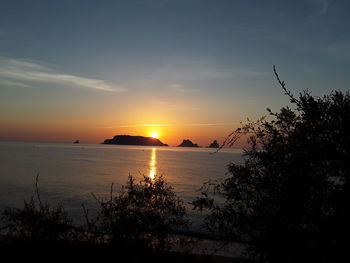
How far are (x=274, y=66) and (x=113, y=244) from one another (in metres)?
8.65

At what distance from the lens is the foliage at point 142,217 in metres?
13.6

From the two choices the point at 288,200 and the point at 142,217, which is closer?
the point at 288,200

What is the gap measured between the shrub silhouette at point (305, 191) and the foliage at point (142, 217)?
4.27 m

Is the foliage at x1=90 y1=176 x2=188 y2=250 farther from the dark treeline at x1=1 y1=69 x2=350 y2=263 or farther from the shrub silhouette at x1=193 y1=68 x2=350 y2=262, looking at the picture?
the shrub silhouette at x1=193 y1=68 x2=350 y2=262

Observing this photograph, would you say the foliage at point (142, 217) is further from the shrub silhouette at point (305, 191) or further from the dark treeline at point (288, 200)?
the shrub silhouette at point (305, 191)

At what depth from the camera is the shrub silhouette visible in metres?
8.98

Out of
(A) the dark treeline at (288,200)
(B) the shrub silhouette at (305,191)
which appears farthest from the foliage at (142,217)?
(B) the shrub silhouette at (305,191)

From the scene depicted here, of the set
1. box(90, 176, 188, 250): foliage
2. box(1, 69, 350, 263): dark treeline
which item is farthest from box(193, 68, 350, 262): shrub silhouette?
box(90, 176, 188, 250): foliage

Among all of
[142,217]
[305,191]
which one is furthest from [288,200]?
[142,217]

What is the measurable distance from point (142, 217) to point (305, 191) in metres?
8.48

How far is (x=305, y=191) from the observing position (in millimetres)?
9758

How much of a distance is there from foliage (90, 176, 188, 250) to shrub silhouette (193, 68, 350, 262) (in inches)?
168

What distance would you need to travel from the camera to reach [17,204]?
48312mm

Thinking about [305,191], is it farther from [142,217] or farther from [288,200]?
[142,217]
